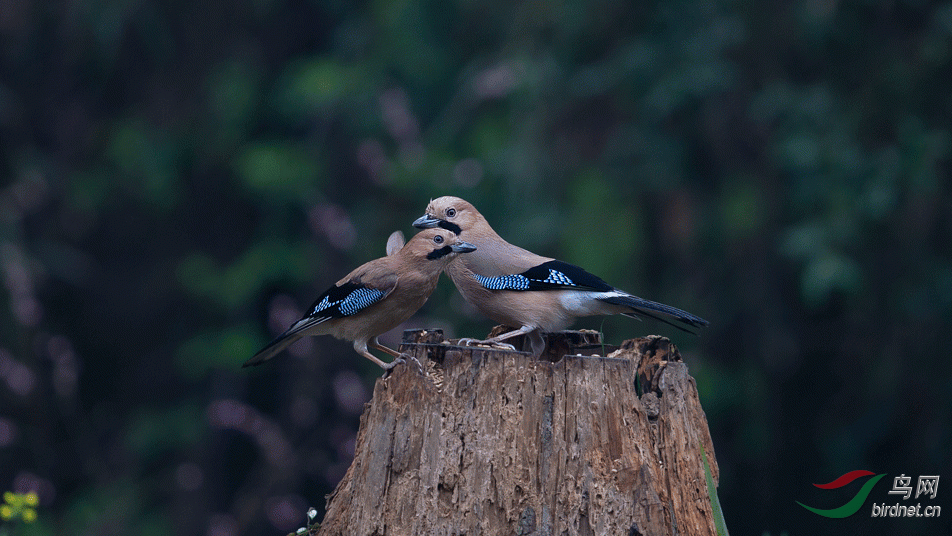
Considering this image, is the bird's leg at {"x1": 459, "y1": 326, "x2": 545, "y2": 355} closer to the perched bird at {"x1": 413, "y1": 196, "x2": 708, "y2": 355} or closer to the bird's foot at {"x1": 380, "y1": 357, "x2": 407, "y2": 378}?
the perched bird at {"x1": 413, "y1": 196, "x2": 708, "y2": 355}

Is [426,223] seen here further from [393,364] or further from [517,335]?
[393,364]

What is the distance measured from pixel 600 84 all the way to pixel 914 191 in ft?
8.09

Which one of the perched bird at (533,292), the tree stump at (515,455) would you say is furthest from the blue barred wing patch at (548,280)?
the tree stump at (515,455)

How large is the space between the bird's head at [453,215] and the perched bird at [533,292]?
0.25 m

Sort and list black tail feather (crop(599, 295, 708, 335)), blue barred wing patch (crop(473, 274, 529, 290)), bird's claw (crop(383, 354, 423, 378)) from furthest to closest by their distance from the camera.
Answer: blue barred wing patch (crop(473, 274, 529, 290))
black tail feather (crop(599, 295, 708, 335))
bird's claw (crop(383, 354, 423, 378))

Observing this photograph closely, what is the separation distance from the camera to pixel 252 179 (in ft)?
27.8

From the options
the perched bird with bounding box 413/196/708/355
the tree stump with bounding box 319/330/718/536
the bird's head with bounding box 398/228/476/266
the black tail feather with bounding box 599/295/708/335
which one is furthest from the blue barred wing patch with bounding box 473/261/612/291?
the tree stump with bounding box 319/330/718/536

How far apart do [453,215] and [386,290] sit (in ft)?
2.58

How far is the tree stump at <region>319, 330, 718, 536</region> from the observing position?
2.95 m

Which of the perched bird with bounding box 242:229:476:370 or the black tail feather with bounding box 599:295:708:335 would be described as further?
the perched bird with bounding box 242:229:476:370

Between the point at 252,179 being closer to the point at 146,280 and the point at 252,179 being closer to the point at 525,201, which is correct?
the point at 146,280

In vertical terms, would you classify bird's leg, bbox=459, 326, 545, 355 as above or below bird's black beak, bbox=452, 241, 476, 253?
below

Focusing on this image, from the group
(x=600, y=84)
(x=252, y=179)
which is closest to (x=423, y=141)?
(x=252, y=179)

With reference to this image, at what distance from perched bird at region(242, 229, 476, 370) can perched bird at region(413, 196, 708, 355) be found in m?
0.23
